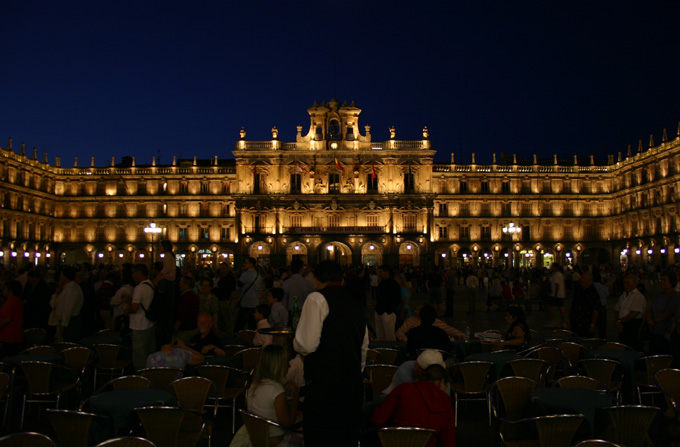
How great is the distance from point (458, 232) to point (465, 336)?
165 feet

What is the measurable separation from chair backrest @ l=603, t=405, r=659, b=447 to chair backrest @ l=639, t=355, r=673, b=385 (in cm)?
310

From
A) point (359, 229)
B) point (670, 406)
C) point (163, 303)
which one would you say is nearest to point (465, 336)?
point (670, 406)

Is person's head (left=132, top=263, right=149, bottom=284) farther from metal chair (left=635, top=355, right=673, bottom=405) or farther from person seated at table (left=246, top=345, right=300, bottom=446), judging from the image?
metal chair (left=635, top=355, right=673, bottom=405)

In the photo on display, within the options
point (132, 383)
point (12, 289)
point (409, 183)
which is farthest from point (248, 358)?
point (409, 183)

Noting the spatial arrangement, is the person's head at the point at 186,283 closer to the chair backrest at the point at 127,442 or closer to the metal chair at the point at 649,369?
the chair backrest at the point at 127,442

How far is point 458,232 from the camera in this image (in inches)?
2373

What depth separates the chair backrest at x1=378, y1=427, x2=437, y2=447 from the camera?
499 cm

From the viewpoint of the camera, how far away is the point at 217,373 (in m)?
7.81

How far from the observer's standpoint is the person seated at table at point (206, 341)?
9383 millimetres

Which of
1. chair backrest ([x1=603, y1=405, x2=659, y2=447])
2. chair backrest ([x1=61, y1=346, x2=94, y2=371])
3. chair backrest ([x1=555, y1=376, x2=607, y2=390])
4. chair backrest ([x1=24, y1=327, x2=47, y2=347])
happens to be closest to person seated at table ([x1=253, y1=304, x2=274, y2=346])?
chair backrest ([x1=61, y1=346, x2=94, y2=371])

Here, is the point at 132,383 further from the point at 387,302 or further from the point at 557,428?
the point at 387,302

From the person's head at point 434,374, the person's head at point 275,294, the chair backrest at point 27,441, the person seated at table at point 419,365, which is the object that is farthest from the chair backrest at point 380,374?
the chair backrest at point 27,441

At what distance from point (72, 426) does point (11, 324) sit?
199 inches

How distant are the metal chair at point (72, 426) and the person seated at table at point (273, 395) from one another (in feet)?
4.77
